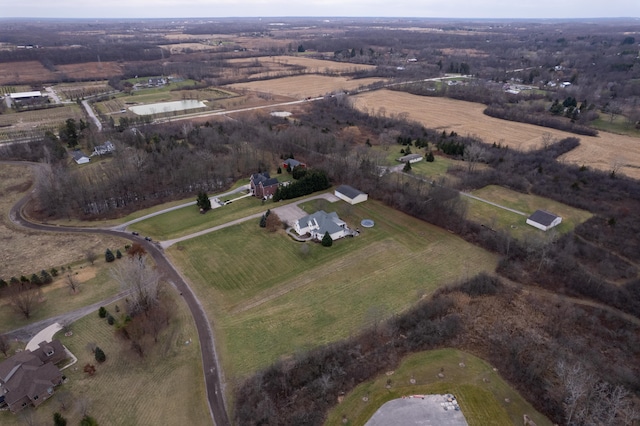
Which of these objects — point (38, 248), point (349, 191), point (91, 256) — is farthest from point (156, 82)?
point (91, 256)

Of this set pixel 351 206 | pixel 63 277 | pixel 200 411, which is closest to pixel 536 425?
pixel 200 411

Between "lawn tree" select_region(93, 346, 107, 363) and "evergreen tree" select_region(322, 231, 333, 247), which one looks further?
"evergreen tree" select_region(322, 231, 333, 247)

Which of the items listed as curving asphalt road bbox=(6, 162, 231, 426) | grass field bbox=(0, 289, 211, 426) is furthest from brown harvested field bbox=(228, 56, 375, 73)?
grass field bbox=(0, 289, 211, 426)

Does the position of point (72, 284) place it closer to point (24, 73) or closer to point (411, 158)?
point (411, 158)

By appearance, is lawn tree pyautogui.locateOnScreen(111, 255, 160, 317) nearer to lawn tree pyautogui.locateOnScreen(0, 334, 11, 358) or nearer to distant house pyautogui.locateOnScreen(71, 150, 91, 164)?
lawn tree pyautogui.locateOnScreen(0, 334, 11, 358)

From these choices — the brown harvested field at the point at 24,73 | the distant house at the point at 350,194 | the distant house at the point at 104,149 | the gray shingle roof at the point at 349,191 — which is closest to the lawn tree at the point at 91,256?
the distant house at the point at 350,194
